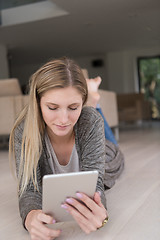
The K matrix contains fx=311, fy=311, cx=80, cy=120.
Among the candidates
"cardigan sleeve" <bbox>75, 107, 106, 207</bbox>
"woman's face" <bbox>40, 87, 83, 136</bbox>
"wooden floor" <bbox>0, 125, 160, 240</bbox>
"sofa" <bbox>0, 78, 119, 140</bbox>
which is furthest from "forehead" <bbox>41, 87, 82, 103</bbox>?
"sofa" <bbox>0, 78, 119, 140</bbox>

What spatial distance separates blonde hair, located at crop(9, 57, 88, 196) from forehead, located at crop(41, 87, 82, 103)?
0.02 meters

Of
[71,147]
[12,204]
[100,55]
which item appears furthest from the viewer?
[100,55]

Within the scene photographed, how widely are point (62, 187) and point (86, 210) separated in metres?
0.10

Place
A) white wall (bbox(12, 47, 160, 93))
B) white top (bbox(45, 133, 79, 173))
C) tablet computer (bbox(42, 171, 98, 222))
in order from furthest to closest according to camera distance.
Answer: white wall (bbox(12, 47, 160, 93)), white top (bbox(45, 133, 79, 173)), tablet computer (bbox(42, 171, 98, 222))

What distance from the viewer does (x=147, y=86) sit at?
10.5m

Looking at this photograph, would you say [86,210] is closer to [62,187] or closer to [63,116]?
[62,187]

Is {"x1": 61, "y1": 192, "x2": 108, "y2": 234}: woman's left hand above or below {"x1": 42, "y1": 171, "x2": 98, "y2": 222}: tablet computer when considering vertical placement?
below

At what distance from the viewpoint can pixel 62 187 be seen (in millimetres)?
833

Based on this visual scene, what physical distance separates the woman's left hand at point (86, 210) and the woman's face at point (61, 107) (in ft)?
0.85

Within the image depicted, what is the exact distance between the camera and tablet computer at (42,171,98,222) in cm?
81

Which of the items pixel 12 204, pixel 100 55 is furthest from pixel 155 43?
pixel 12 204

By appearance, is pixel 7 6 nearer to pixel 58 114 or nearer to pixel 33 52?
pixel 33 52

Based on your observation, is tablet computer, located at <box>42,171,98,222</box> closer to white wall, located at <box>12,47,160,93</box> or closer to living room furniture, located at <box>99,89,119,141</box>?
living room furniture, located at <box>99,89,119,141</box>

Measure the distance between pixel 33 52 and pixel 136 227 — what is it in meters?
9.40
